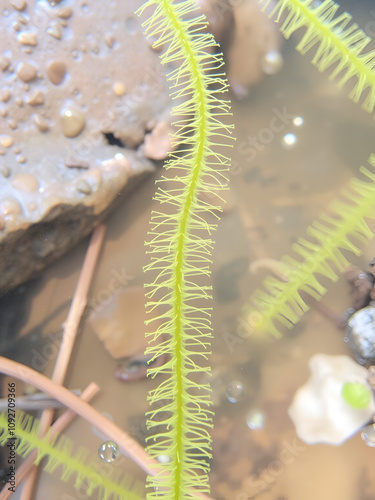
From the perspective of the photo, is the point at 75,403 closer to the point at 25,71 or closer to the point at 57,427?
the point at 57,427

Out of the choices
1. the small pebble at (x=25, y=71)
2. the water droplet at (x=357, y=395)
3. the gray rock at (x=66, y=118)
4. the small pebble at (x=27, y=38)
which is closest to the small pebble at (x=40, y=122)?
the gray rock at (x=66, y=118)

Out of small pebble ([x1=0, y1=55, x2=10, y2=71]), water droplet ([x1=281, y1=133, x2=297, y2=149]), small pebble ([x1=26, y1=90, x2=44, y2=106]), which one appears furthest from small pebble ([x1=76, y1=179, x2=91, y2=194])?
water droplet ([x1=281, y1=133, x2=297, y2=149])

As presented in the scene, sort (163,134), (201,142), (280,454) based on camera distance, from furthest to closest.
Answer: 1. (163,134)
2. (280,454)
3. (201,142)

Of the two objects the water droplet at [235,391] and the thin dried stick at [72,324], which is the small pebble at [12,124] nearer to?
the thin dried stick at [72,324]

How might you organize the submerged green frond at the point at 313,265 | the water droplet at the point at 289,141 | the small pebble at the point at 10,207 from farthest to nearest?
the water droplet at the point at 289,141 → the small pebble at the point at 10,207 → the submerged green frond at the point at 313,265

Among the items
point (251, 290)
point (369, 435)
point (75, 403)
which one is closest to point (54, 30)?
point (251, 290)

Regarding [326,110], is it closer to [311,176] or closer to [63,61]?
[311,176]

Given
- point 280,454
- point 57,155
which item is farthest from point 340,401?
point 57,155
